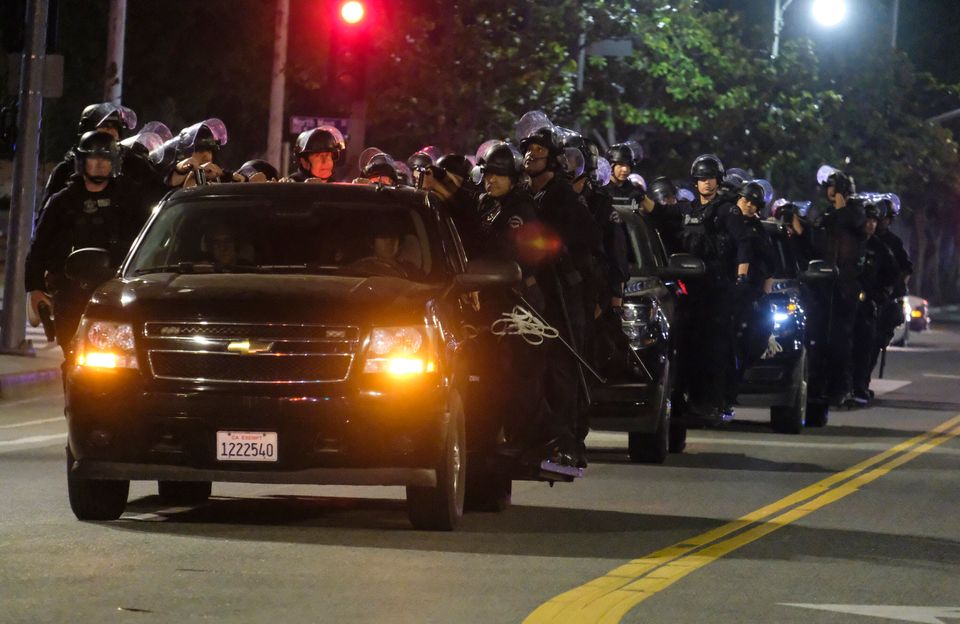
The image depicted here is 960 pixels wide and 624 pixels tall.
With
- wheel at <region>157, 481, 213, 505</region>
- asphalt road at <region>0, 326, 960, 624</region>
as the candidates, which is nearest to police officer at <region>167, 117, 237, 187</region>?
asphalt road at <region>0, 326, 960, 624</region>

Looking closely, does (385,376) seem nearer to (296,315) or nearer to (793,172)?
(296,315)

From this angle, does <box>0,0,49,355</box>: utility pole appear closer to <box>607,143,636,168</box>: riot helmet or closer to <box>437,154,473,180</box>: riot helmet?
<box>607,143,636,168</box>: riot helmet

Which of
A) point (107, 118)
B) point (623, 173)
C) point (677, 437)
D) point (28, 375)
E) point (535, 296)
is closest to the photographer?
point (535, 296)

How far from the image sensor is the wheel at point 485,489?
40.5 feet

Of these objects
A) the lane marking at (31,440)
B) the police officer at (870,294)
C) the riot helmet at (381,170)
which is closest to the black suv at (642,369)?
the riot helmet at (381,170)

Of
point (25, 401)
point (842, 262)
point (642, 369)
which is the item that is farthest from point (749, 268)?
point (25, 401)

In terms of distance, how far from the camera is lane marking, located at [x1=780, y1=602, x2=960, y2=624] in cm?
898

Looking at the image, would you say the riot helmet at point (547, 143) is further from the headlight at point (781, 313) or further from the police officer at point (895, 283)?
the police officer at point (895, 283)

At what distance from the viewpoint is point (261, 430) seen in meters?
10.6

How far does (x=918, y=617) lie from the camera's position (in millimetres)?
9016

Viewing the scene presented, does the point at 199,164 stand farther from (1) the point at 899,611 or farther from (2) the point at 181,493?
(1) the point at 899,611

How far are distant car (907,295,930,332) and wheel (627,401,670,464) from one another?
1228 inches

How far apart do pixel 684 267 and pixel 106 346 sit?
20.9 feet

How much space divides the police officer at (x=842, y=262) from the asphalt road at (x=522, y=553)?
6.72m
